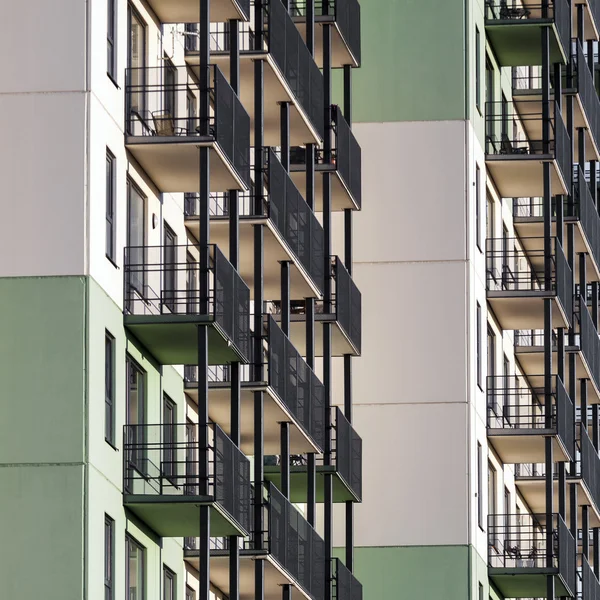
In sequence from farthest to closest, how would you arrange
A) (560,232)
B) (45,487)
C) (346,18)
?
(560,232) < (346,18) < (45,487)

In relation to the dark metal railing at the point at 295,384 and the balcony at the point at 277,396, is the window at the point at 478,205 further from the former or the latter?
the balcony at the point at 277,396

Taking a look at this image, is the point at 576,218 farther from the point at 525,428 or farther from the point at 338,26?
the point at 338,26

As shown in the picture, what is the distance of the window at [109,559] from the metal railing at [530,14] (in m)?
29.4

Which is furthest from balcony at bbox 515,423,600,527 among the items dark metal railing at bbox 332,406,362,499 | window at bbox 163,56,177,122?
window at bbox 163,56,177,122

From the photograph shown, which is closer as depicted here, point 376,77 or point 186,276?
point 186,276

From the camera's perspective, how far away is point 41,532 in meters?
46.2

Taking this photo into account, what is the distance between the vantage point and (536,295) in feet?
241

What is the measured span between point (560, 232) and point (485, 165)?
4527 mm

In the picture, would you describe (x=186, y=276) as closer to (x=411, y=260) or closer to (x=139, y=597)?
(x=139, y=597)

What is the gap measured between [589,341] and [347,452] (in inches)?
807

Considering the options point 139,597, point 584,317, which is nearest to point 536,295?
point 584,317

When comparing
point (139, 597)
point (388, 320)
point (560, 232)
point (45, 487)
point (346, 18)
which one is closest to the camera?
point (45, 487)

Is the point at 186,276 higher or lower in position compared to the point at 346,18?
lower

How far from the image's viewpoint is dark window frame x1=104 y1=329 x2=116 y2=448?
4859cm
